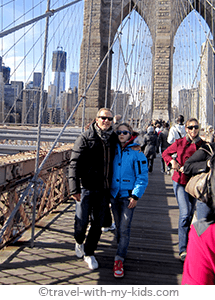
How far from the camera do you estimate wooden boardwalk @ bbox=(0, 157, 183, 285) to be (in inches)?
85.5

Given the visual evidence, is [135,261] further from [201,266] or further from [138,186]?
[201,266]

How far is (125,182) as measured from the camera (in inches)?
90.8

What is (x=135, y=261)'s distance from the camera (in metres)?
2.54

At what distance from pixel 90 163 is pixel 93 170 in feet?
0.18

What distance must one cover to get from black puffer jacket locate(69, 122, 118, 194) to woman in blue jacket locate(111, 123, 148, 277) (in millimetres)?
88

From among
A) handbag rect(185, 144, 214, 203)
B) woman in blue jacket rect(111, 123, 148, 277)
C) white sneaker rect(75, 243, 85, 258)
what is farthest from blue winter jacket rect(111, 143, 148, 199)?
handbag rect(185, 144, 214, 203)

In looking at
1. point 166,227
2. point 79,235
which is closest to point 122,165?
point 79,235

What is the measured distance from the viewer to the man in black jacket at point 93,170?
2.24 metres

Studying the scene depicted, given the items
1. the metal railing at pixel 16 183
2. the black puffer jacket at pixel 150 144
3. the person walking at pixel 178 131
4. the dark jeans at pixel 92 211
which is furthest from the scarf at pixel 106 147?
the black puffer jacket at pixel 150 144

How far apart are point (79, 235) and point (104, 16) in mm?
18512

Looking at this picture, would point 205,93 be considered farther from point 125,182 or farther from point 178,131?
point 125,182

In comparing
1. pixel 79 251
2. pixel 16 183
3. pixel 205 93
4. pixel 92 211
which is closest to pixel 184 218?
pixel 92 211

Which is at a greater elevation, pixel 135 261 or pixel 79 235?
pixel 79 235

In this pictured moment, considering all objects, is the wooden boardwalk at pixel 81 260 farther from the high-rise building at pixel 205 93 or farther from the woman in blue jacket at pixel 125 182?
the high-rise building at pixel 205 93
